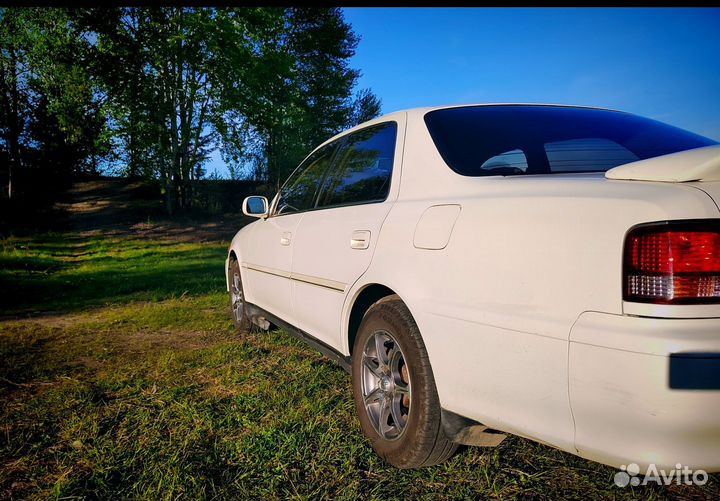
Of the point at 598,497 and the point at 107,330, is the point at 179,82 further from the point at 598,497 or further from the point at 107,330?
the point at 598,497

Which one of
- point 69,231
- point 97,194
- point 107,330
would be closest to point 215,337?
point 107,330

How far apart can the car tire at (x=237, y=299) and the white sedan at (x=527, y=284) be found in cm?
188

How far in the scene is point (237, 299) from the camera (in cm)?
481

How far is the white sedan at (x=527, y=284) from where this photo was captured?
1.26 meters

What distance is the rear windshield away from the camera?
2064mm

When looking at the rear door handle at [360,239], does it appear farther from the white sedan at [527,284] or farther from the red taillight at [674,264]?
the red taillight at [674,264]

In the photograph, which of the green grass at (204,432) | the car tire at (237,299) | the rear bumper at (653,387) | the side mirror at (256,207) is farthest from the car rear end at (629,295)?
the car tire at (237,299)

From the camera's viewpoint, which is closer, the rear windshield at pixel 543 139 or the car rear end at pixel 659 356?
the car rear end at pixel 659 356

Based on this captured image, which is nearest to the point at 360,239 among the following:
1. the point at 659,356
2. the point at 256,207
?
the point at 659,356

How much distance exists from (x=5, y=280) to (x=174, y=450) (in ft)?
26.0

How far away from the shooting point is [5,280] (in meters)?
8.09

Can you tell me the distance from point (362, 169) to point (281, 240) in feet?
3.24

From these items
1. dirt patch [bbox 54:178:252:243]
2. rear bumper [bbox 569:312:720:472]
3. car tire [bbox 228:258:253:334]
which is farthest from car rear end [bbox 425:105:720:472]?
dirt patch [bbox 54:178:252:243]

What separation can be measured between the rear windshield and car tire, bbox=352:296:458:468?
767mm
